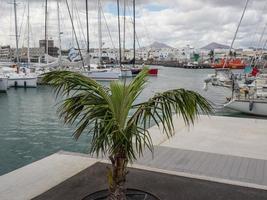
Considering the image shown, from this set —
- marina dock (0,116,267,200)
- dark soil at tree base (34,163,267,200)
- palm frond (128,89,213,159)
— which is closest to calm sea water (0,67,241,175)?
palm frond (128,89,213,159)

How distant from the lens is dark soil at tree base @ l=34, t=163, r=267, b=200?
4707 millimetres

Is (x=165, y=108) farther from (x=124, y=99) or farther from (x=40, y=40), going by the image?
(x=40, y=40)

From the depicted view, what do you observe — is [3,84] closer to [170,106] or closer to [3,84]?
→ [3,84]

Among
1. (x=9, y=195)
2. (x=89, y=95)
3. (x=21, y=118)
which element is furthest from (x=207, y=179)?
(x=21, y=118)

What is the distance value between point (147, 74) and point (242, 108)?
1187 centimetres

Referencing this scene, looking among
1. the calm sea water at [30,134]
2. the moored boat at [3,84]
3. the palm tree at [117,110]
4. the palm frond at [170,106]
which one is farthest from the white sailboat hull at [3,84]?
the palm frond at [170,106]

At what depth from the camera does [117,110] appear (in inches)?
148

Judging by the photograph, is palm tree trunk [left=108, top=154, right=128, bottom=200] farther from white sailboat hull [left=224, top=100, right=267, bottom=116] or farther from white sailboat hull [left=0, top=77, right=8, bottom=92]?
white sailboat hull [left=0, top=77, right=8, bottom=92]

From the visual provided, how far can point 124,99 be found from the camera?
3779mm

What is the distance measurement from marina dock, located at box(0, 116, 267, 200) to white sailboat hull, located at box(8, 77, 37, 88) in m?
23.4

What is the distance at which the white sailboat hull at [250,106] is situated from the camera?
14.3 metres

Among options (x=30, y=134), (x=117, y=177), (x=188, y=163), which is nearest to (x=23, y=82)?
(x=30, y=134)

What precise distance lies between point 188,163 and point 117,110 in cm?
331

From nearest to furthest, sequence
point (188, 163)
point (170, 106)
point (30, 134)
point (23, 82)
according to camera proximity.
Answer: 1. point (170, 106)
2. point (188, 163)
3. point (30, 134)
4. point (23, 82)
